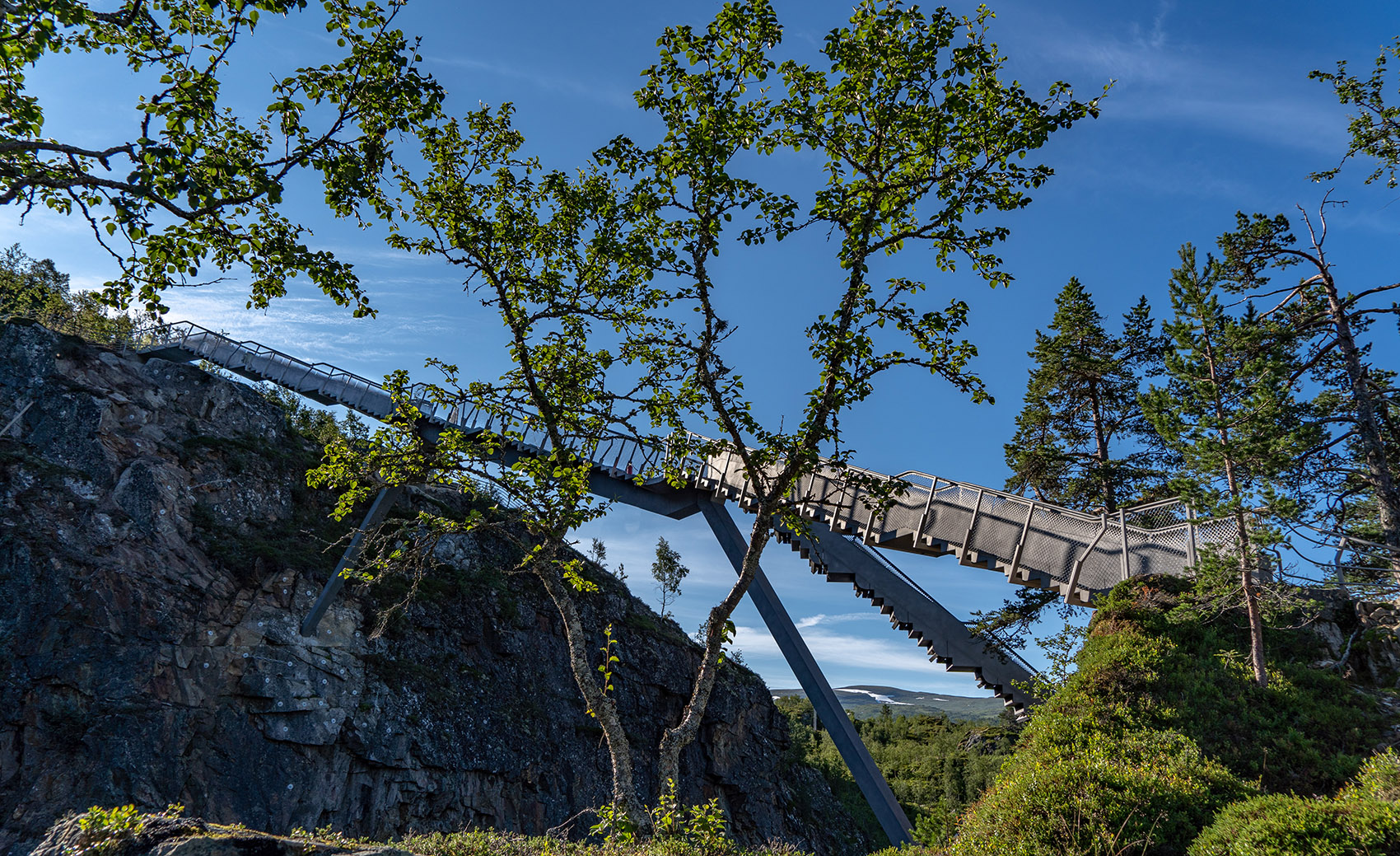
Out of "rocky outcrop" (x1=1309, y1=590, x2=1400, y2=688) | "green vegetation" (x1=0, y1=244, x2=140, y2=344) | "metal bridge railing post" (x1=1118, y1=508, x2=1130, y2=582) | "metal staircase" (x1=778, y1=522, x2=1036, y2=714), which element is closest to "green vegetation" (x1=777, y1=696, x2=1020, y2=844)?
"metal staircase" (x1=778, y1=522, x2=1036, y2=714)

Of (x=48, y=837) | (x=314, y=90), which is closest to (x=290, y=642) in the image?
(x=48, y=837)

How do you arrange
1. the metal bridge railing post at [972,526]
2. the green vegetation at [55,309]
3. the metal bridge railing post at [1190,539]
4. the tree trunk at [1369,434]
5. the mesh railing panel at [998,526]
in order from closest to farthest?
the tree trunk at [1369,434]
the metal bridge railing post at [1190,539]
the mesh railing panel at [998,526]
the metal bridge railing post at [972,526]
the green vegetation at [55,309]

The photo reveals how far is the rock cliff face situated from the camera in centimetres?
1667

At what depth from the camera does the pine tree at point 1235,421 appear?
1342 cm

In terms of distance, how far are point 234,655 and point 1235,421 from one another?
26845 millimetres

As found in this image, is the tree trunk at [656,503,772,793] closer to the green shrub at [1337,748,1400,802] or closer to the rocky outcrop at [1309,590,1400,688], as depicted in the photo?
the green shrub at [1337,748,1400,802]

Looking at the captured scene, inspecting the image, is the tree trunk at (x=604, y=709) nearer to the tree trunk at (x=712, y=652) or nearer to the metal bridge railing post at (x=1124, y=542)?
the tree trunk at (x=712, y=652)

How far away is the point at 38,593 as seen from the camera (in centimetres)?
1725

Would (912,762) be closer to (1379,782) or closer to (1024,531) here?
(1024,531)

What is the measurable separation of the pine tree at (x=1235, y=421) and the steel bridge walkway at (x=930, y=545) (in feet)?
2.87

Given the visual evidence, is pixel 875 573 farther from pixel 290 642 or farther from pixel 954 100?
pixel 290 642

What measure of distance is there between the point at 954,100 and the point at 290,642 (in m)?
23.7

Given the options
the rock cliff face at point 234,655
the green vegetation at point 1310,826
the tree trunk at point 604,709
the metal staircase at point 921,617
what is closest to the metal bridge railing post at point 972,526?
the metal staircase at point 921,617

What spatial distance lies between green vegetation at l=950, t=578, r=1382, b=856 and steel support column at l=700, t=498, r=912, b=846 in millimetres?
5230
